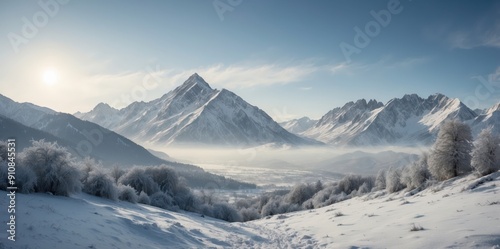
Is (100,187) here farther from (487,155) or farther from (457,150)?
(457,150)

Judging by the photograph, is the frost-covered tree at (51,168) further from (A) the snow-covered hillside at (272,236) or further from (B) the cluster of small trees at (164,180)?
(A) the snow-covered hillside at (272,236)

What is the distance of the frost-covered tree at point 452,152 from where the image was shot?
33.2m

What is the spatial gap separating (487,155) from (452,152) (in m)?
4.91

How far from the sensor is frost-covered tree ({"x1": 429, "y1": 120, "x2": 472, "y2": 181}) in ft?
109

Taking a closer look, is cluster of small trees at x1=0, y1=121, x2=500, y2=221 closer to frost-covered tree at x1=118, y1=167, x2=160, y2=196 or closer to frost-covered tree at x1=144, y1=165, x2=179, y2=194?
frost-covered tree at x1=118, y1=167, x2=160, y2=196

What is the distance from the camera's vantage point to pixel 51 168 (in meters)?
23.7

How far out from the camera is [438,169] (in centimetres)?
3422

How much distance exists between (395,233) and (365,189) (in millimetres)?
67349

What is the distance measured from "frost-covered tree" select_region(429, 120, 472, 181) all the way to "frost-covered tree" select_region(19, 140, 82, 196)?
3656 cm

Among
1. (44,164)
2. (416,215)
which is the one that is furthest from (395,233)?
(44,164)

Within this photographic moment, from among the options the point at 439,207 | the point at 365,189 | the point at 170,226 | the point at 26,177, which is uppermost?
the point at 26,177

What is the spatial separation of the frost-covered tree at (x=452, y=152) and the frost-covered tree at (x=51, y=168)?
36.6 metres

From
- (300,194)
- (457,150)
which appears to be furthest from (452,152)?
(300,194)

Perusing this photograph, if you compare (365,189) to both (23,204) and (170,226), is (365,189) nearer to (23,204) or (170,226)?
(170,226)
